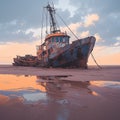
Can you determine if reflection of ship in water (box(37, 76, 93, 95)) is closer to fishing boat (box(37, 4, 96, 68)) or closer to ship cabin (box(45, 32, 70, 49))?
fishing boat (box(37, 4, 96, 68))

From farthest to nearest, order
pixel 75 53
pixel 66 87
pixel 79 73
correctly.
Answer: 1. pixel 75 53
2. pixel 79 73
3. pixel 66 87

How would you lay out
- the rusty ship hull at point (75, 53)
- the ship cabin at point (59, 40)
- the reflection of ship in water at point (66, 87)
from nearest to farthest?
the reflection of ship in water at point (66, 87)
the rusty ship hull at point (75, 53)
the ship cabin at point (59, 40)

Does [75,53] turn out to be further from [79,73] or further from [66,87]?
[66,87]

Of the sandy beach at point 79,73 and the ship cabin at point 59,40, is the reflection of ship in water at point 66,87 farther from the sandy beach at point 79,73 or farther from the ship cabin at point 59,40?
the ship cabin at point 59,40

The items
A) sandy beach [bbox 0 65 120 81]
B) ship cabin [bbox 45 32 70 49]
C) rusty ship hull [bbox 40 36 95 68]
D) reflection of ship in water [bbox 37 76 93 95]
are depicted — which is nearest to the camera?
reflection of ship in water [bbox 37 76 93 95]

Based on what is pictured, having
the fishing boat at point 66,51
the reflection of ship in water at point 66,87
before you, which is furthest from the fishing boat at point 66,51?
the reflection of ship in water at point 66,87

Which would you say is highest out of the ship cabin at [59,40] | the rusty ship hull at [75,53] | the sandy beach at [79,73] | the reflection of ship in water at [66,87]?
the ship cabin at [59,40]

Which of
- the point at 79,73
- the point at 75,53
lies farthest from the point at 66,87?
the point at 75,53

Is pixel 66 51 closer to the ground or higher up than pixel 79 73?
higher up

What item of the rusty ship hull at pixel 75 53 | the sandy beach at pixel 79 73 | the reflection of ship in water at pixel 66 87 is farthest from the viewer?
the rusty ship hull at pixel 75 53

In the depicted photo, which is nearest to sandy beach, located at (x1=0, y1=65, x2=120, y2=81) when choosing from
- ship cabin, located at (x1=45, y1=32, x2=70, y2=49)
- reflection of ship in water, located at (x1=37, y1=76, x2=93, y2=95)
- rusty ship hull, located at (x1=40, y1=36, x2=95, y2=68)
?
reflection of ship in water, located at (x1=37, y1=76, x2=93, y2=95)

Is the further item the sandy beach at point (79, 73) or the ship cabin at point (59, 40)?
the ship cabin at point (59, 40)

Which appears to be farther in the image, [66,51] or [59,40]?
[59,40]

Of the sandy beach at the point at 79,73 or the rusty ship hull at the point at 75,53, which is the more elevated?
the rusty ship hull at the point at 75,53
